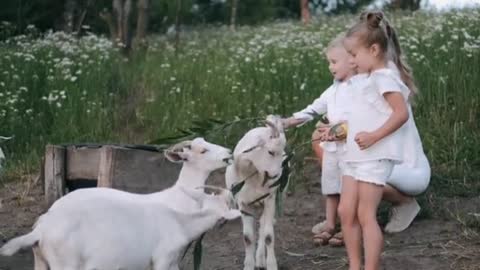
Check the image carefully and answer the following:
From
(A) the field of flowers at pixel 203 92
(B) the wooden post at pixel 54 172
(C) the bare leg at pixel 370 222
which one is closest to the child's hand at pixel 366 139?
(C) the bare leg at pixel 370 222

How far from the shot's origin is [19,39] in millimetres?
12016

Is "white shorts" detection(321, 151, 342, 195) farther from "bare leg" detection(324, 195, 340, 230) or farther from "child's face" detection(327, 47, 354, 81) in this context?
"child's face" detection(327, 47, 354, 81)

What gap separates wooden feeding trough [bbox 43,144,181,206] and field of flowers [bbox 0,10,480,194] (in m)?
1.37

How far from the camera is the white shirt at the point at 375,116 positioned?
4.87 metres

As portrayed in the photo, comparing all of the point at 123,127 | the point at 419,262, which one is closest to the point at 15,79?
the point at 123,127

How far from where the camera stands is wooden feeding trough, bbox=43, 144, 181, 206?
240 inches

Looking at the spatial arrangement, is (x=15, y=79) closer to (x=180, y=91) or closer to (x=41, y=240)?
(x=180, y=91)

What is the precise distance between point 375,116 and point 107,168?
186 centimetres

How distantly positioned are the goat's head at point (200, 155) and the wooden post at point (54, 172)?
205 centimetres

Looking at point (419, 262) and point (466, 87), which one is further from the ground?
point (466, 87)

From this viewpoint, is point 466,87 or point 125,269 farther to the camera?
point 466,87

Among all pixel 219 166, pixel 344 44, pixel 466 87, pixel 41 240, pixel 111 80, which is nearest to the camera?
pixel 41 240

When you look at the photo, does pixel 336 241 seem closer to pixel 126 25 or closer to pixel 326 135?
pixel 326 135

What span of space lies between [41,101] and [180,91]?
130cm
